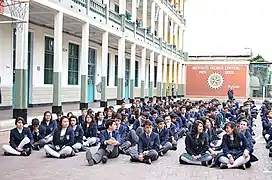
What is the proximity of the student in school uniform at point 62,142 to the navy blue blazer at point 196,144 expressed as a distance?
2827 mm

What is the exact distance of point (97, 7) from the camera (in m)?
22.2

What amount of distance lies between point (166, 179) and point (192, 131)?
1.95m

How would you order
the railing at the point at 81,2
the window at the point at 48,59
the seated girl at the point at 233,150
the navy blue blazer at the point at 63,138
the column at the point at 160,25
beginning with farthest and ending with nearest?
the column at the point at 160,25, the window at the point at 48,59, the railing at the point at 81,2, the navy blue blazer at the point at 63,138, the seated girl at the point at 233,150

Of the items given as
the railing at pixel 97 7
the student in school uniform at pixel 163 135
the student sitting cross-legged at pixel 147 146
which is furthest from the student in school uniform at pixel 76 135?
the railing at pixel 97 7

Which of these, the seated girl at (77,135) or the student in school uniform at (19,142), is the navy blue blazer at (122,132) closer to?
the seated girl at (77,135)

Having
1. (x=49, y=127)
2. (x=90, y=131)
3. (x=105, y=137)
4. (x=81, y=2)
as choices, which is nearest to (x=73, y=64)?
(x=81, y=2)

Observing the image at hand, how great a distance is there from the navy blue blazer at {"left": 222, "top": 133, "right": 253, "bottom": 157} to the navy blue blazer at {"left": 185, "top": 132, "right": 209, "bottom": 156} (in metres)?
0.44

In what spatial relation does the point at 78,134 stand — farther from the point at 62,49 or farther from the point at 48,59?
the point at 62,49

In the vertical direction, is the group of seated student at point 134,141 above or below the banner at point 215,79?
below

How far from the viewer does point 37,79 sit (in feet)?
71.1

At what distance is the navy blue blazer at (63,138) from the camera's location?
10.4m

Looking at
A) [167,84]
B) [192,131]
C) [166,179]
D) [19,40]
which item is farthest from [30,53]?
[167,84]

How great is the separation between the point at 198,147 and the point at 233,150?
78 centimetres

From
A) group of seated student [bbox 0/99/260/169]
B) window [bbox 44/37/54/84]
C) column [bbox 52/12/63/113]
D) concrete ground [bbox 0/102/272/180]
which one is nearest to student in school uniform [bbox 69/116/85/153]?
group of seated student [bbox 0/99/260/169]
